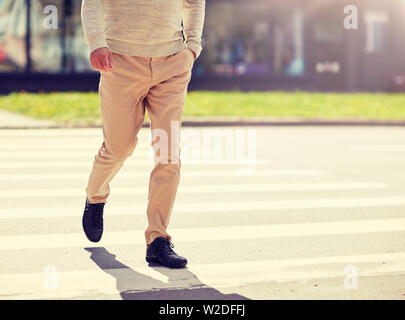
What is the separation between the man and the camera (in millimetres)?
4621

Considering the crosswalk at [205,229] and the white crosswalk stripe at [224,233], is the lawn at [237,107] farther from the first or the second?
the white crosswalk stripe at [224,233]

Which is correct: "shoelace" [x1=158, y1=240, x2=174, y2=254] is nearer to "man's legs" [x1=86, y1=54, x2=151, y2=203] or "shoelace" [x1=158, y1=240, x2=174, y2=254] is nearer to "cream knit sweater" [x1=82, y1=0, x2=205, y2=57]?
"man's legs" [x1=86, y1=54, x2=151, y2=203]

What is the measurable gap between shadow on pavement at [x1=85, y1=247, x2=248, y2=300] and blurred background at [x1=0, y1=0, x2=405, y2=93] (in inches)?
775

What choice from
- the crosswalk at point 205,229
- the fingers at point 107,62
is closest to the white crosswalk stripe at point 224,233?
the crosswalk at point 205,229

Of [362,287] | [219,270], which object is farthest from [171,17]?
[362,287]

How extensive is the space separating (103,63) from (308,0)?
2480cm

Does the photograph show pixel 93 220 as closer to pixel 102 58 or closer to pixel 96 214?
pixel 96 214

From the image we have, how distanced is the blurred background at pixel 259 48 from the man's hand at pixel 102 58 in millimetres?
19641

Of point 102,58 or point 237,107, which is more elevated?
point 102,58

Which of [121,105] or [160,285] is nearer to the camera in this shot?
[160,285]

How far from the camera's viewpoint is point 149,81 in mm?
4629

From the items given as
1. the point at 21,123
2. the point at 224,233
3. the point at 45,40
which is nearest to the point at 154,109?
the point at 224,233

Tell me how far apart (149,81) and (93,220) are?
3.53 ft

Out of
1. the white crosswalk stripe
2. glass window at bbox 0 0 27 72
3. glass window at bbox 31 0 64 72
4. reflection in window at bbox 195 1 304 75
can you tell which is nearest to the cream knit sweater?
the white crosswalk stripe
